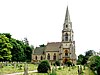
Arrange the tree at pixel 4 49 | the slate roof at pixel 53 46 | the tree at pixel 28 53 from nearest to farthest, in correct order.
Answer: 1. the tree at pixel 4 49
2. the slate roof at pixel 53 46
3. the tree at pixel 28 53

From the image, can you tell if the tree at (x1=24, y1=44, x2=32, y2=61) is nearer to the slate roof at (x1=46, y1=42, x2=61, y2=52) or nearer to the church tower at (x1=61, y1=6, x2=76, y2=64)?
the slate roof at (x1=46, y1=42, x2=61, y2=52)

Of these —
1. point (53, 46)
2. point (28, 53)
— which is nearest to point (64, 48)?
point (53, 46)

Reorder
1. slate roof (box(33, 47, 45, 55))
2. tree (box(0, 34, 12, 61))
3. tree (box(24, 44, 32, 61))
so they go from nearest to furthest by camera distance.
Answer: tree (box(0, 34, 12, 61)) → slate roof (box(33, 47, 45, 55)) → tree (box(24, 44, 32, 61))

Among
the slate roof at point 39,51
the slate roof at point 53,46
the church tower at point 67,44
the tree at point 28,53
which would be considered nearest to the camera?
the church tower at point 67,44

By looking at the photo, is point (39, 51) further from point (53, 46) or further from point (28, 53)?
point (28, 53)

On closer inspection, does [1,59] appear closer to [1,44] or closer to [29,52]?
[1,44]

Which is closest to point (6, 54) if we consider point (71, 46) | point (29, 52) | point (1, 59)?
point (1, 59)

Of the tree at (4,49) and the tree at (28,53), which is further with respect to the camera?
the tree at (28,53)

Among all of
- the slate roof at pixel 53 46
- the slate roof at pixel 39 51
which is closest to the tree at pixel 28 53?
the slate roof at pixel 39 51

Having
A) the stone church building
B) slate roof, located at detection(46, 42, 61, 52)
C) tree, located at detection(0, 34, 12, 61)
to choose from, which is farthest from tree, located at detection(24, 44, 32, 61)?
tree, located at detection(0, 34, 12, 61)

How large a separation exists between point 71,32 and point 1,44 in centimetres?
2780

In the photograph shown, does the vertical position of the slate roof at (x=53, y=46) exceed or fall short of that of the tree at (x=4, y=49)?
it exceeds it

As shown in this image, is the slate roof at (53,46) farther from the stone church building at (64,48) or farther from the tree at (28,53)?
the tree at (28,53)

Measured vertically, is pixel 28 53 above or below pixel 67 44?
below
